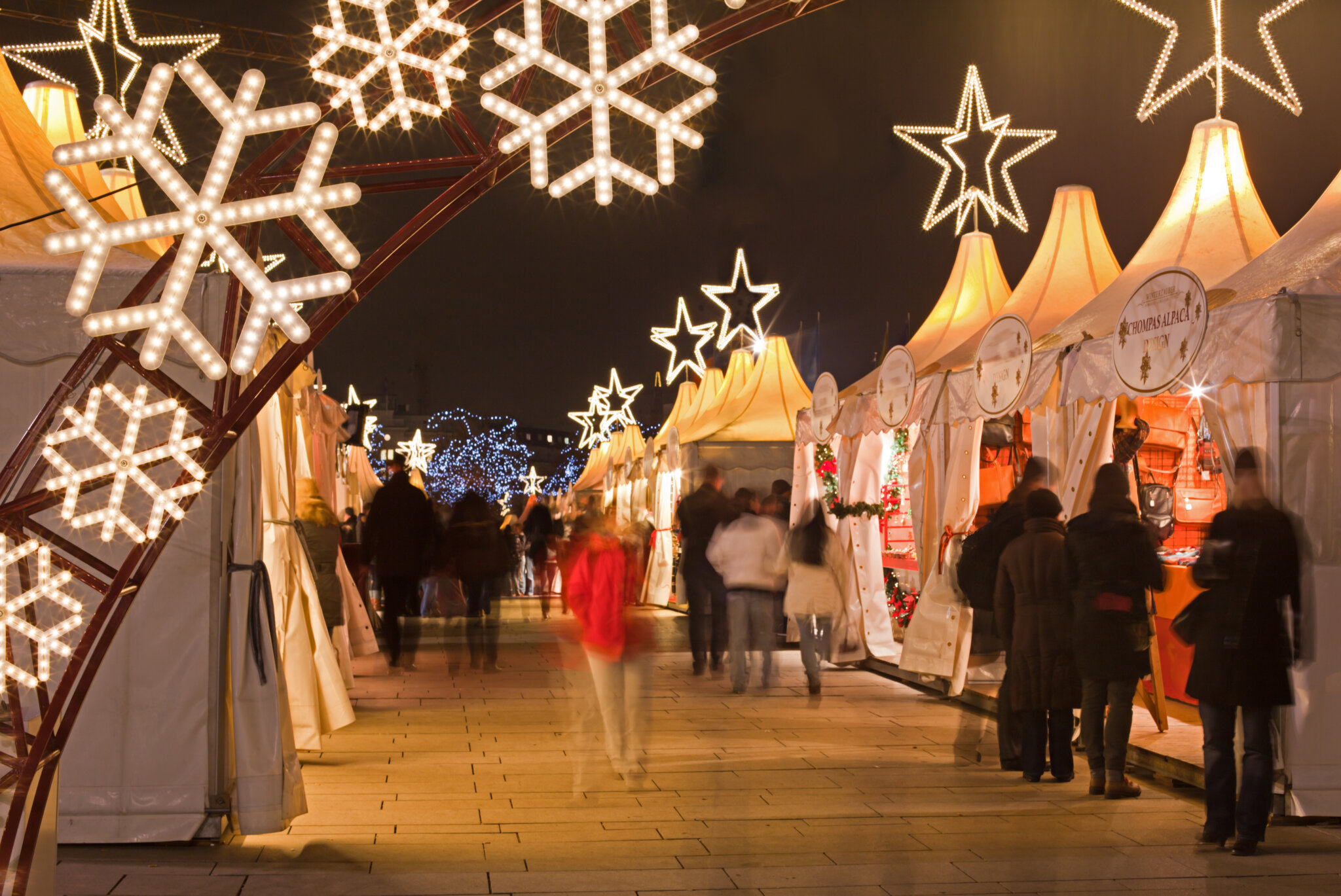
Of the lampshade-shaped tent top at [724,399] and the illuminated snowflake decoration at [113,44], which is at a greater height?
the illuminated snowflake decoration at [113,44]

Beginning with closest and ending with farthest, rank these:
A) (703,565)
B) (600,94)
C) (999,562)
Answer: (600,94) → (999,562) → (703,565)

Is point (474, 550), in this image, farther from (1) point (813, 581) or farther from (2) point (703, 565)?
(1) point (813, 581)

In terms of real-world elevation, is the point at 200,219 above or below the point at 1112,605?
above

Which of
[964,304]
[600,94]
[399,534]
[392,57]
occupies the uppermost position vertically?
[964,304]

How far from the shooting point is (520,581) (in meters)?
26.8

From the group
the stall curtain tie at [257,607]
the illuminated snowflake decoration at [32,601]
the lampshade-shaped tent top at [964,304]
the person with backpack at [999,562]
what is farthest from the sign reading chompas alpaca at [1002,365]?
the illuminated snowflake decoration at [32,601]

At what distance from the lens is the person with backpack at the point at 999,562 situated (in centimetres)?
764

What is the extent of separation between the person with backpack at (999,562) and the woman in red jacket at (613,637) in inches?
84.0

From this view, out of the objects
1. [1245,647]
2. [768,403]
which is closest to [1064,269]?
[768,403]

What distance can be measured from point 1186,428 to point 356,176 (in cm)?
913

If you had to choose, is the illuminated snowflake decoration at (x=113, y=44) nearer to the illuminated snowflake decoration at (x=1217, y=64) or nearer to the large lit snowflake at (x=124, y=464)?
the large lit snowflake at (x=124, y=464)

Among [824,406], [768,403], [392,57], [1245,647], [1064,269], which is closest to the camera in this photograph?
[392,57]

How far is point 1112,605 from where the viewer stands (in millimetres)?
6645

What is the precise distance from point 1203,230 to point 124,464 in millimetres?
8497
